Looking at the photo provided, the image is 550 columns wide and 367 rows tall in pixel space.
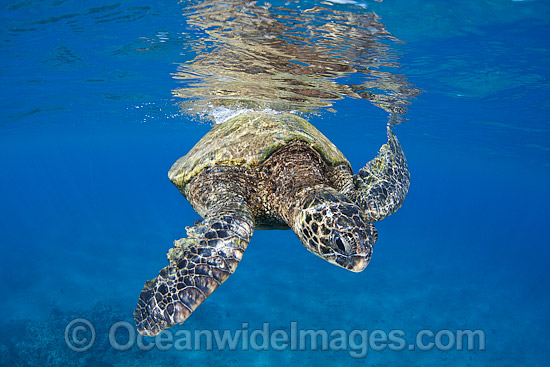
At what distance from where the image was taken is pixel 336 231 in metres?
3.46

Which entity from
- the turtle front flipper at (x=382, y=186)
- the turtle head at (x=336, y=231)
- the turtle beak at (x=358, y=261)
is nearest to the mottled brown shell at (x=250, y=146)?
the turtle front flipper at (x=382, y=186)

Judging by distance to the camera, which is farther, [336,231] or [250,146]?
[250,146]

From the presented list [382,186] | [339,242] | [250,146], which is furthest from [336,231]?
[250,146]

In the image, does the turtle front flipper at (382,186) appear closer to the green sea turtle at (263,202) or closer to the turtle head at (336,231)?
the green sea turtle at (263,202)

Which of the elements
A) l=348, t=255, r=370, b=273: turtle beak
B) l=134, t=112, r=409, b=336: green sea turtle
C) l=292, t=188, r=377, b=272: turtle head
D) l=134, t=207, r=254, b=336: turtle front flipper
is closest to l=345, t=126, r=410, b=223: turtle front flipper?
l=134, t=112, r=409, b=336: green sea turtle

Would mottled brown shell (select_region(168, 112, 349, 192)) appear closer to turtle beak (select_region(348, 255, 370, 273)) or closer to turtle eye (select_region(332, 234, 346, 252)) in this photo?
turtle eye (select_region(332, 234, 346, 252))

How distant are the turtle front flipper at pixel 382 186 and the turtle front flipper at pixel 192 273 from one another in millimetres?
2087

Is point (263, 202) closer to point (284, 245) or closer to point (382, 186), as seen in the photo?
point (382, 186)

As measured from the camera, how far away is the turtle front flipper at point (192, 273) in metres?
3.33

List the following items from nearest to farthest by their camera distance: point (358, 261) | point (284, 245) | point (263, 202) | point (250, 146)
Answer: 1. point (358, 261)
2. point (263, 202)
3. point (250, 146)
4. point (284, 245)

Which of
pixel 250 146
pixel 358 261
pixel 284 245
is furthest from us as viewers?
pixel 284 245

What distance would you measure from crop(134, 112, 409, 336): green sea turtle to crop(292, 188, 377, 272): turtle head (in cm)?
1

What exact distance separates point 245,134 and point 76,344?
1145cm

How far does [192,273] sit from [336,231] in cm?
169
